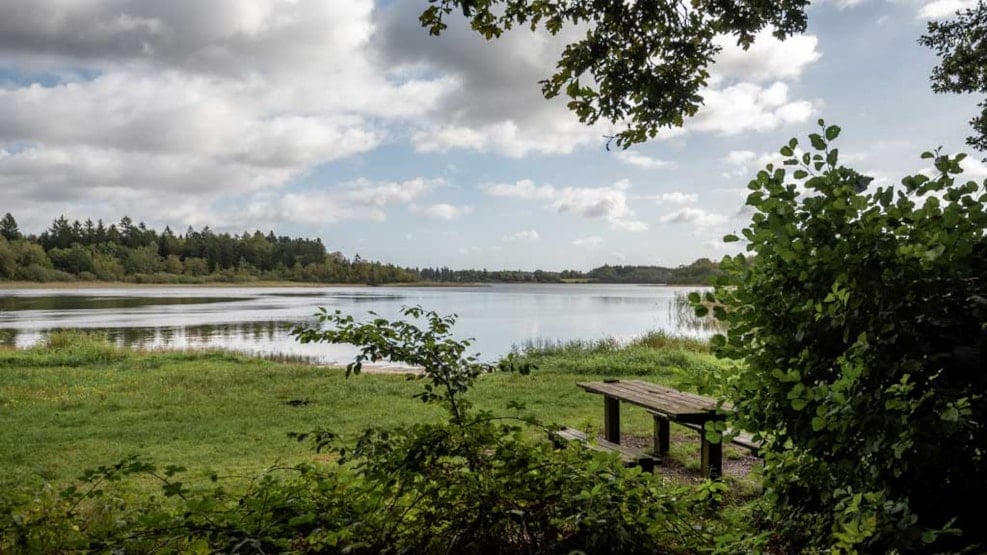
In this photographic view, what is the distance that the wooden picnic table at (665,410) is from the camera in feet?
16.8

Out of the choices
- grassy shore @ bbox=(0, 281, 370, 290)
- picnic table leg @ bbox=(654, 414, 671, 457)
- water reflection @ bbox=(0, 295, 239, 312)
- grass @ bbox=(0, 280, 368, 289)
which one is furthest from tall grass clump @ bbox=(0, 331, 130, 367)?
grass @ bbox=(0, 280, 368, 289)

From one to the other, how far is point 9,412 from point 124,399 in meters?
1.64

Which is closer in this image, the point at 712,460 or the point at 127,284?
the point at 712,460

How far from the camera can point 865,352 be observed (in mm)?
1516

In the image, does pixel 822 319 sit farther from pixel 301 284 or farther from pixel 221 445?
pixel 301 284

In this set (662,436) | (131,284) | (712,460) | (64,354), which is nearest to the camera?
(712,460)

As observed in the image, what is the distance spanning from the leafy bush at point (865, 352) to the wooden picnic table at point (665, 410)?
2.38 meters

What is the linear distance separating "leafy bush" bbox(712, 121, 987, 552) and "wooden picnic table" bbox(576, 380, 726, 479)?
93.8 inches

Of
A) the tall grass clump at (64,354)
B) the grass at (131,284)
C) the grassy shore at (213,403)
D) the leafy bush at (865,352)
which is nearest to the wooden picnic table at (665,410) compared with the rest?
the grassy shore at (213,403)

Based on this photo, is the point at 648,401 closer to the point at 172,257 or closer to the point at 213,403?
the point at 213,403

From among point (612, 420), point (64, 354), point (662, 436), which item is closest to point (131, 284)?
point (64, 354)

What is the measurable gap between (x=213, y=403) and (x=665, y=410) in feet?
27.7

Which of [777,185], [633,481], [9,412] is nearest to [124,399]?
[9,412]

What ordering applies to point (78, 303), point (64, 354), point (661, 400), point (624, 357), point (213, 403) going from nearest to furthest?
point (661, 400), point (213, 403), point (624, 357), point (64, 354), point (78, 303)
